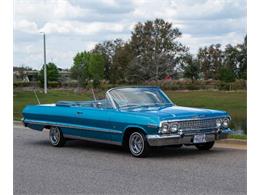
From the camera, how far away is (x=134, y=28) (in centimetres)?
9275

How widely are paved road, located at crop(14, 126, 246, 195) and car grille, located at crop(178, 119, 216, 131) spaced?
0.57 metres

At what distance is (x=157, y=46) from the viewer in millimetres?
89188

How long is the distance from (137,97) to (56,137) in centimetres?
227

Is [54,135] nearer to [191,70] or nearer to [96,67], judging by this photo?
[96,67]

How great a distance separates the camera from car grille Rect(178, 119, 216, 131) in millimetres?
11062

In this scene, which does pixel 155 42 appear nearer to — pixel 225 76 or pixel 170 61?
pixel 170 61

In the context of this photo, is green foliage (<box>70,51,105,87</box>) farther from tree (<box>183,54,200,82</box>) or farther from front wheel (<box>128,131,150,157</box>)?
front wheel (<box>128,131,150,157</box>)

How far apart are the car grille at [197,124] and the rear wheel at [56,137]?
3371 millimetres

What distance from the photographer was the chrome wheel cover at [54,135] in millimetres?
13320

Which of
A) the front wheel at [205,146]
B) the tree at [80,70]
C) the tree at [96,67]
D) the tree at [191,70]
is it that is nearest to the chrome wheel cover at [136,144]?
the front wheel at [205,146]

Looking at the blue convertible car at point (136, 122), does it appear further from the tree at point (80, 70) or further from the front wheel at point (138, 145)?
the tree at point (80, 70)

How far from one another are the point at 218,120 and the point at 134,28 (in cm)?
8204

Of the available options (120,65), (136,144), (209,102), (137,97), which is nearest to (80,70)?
(120,65)

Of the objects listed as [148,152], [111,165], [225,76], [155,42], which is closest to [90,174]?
[111,165]
